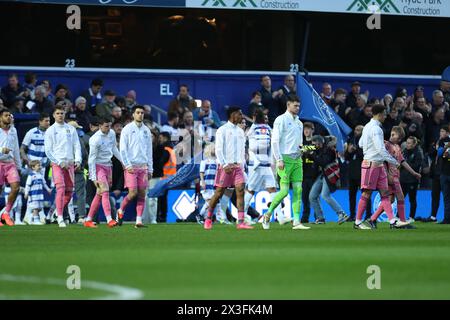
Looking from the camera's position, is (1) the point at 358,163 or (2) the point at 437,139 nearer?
(1) the point at 358,163

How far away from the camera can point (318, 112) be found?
30.6 m

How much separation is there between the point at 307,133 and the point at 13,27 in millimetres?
9122

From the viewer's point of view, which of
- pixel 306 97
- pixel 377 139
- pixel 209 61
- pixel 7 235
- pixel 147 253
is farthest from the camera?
pixel 209 61

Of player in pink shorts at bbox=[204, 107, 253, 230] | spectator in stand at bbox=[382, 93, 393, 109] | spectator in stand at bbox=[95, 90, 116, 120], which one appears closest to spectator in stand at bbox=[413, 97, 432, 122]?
spectator in stand at bbox=[382, 93, 393, 109]

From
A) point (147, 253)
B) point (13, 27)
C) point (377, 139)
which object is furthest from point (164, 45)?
point (147, 253)

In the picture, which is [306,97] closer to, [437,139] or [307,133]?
[307,133]

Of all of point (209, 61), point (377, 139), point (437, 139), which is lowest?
point (377, 139)

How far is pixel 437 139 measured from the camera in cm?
3316

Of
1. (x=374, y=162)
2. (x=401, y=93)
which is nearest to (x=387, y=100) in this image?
(x=401, y=93)

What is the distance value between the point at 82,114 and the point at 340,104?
687cm

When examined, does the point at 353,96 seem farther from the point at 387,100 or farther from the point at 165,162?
the point at 165,162

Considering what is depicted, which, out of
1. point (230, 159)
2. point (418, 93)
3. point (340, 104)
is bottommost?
point (230, 159)

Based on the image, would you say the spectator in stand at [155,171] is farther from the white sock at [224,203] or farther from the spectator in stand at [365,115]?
the spectator in stand at [365,115]

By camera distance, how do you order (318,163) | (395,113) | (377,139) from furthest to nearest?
(395,113), (318,163), (377,139)
